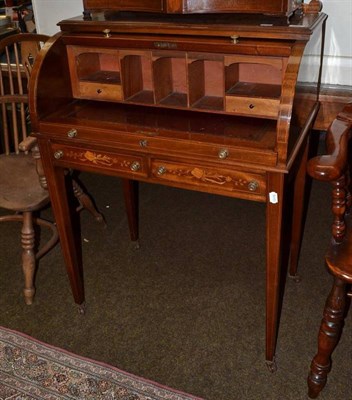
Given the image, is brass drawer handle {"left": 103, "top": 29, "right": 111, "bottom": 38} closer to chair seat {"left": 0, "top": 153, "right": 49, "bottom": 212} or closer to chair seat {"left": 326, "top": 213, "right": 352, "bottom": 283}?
chair seat {"left": 0, "top": 153, "right": 49, "bottom": 212}

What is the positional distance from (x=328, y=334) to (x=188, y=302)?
0.79 metres

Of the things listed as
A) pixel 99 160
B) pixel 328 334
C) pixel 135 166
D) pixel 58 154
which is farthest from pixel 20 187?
pixel 328 334

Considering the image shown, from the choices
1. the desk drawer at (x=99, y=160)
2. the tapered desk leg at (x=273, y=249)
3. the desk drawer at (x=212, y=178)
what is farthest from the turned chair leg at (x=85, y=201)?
the tapered desk leg at (x=273, y=249)

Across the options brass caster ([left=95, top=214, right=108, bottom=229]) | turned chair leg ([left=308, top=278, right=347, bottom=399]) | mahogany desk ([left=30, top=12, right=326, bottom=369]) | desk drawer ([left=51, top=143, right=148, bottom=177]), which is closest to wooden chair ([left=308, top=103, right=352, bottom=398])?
turned chair leg ([left=308, top=278, right=347, bottom=399])

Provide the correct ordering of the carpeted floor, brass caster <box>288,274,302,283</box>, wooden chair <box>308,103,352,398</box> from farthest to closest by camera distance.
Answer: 1. brass caster <box>288,274,302,283</box>
2. the carpeted floor
3. wooden chair <box>308,103,352,398</box>

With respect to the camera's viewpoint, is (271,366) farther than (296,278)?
No

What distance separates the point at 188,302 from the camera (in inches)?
90.7

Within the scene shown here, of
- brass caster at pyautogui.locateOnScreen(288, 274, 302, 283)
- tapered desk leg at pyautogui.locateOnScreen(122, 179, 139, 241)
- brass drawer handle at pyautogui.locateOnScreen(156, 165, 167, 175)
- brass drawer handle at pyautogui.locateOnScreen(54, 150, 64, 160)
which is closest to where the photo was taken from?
brass drawer handle at pyautogui.locateOnScreen(156, 165, 167, 175)

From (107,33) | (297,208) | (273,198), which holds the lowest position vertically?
(297,208)

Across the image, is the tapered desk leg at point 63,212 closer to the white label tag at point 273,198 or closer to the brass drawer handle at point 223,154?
the brass drawer handle at point 223,154

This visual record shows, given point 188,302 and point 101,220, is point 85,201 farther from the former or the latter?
point 188,302

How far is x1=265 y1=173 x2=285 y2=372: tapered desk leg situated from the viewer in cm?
153

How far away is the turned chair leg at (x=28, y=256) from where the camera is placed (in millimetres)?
2297

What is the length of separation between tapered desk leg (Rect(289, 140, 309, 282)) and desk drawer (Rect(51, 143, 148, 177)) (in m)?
0.69
